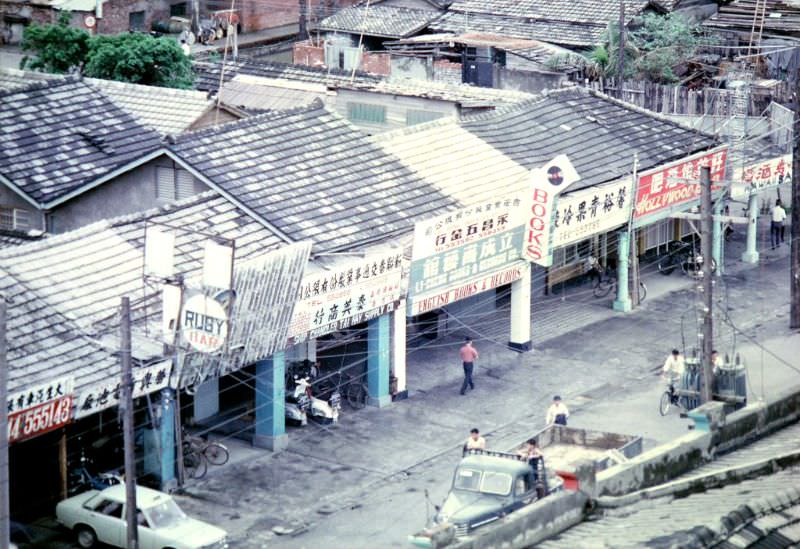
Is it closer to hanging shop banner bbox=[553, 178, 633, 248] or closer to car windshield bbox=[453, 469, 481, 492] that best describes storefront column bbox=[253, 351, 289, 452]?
car windshield bbox=[453, 469, 481, 492]

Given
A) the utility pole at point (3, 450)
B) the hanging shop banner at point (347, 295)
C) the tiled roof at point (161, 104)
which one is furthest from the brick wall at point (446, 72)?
the utility pole at point (3, 450)

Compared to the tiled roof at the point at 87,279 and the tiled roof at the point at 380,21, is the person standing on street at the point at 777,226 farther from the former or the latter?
the tiled roof at the point at 87,279

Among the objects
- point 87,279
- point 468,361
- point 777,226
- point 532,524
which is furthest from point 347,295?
point 777,226

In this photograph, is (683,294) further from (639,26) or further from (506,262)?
(639,26)

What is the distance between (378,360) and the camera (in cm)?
4259

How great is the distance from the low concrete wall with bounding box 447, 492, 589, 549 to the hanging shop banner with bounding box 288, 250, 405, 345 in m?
16.4

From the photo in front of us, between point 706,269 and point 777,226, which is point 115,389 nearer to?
point 706,269

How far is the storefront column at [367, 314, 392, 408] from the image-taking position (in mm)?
42656

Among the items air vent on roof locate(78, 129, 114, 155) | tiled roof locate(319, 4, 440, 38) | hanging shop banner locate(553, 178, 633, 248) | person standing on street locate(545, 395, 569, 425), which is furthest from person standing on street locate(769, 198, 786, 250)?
air vent on roof locate(78, 129, 114, 155)

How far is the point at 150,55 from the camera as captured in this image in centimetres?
5828

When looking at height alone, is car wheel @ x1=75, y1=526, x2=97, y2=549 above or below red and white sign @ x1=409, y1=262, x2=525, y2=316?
below

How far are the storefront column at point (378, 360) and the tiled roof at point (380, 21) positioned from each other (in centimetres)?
3328

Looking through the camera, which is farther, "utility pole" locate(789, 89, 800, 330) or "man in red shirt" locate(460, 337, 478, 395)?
"utility pole" locate(789, 89, 800, 330)

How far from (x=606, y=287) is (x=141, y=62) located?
17.9m
